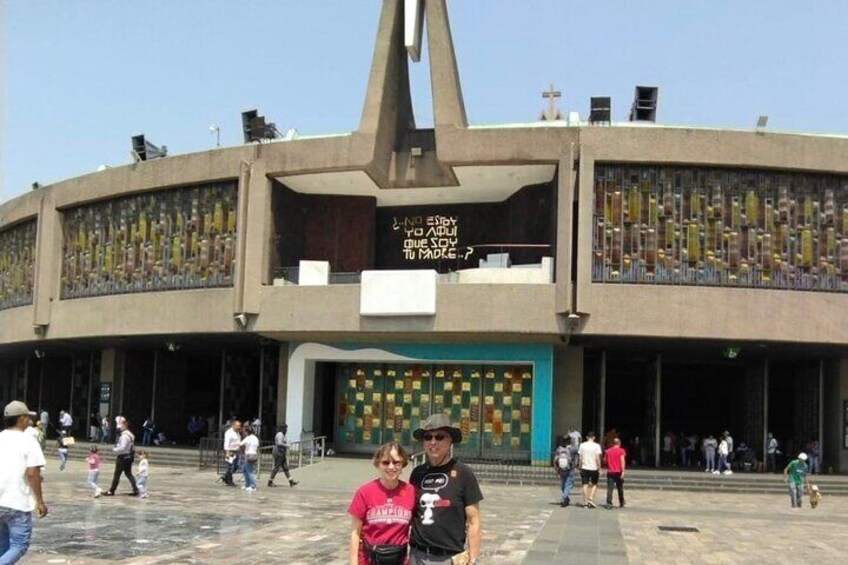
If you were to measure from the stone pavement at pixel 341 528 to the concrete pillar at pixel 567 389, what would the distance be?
5796mm

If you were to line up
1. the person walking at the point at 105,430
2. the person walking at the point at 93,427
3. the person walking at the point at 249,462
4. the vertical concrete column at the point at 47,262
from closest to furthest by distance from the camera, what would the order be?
the person walking at the point at 249,462
the vertical concrete column at the point at 47,262
the person walking at the point at 105,430
the person walking at the point at 93,427

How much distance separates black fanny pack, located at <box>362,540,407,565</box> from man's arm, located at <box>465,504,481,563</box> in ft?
1.42

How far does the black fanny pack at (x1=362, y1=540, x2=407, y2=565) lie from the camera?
5.80m

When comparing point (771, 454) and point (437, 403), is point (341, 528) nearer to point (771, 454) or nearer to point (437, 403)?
point (437, 403)

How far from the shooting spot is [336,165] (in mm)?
28500

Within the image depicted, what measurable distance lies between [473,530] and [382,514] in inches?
23.4

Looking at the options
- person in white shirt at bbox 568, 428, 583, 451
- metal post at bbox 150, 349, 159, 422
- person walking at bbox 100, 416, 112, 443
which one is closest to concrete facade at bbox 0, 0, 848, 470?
person in white shirt at bbox 568, 428, 583, 451

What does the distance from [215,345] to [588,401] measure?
13820 millimetres

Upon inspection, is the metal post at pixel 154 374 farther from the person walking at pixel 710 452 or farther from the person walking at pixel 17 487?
the person walking at pixel 17 487

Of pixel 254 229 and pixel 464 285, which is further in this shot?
pixel 254 229

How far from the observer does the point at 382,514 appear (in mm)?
5824

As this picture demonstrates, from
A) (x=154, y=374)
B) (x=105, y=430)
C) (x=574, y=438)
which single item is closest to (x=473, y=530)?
(x=574, y=438)

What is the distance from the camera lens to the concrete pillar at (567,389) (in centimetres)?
2917

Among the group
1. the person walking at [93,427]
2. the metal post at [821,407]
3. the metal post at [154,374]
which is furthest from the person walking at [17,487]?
the metal post at [154,374]
